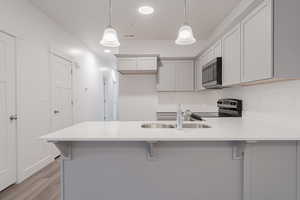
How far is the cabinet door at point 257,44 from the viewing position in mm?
1657

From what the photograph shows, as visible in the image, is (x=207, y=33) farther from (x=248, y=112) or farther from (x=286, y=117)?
(x=286, y=117)

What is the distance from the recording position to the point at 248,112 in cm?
267

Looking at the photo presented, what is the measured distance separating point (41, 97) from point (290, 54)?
346cm

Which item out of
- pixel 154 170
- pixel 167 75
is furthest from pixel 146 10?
pixel 154 170

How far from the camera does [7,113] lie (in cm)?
250

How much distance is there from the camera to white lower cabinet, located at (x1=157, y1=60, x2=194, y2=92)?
4465mm

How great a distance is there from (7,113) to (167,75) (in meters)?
3.13

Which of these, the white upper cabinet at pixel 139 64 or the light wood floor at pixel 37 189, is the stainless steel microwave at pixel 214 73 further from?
the light wood floor at pixel 37 189

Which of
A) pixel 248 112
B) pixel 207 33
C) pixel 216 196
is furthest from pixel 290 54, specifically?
pixel 207 33

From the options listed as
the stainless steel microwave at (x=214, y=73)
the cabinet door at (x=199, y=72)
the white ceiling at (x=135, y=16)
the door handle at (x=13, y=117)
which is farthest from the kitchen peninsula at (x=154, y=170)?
the cabinet door at (x=199, y=72)

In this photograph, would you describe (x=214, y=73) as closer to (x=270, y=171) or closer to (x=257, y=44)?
(x=257, y=44)

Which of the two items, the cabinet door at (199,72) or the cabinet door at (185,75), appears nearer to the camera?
the cabinet door at (199,72)

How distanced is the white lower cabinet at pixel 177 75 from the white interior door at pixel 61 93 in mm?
2143

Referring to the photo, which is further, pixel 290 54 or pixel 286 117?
pixel 286 117
